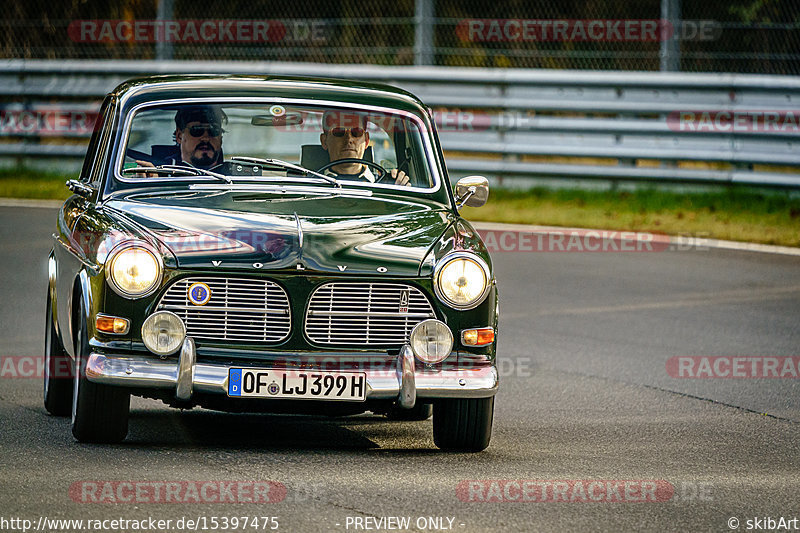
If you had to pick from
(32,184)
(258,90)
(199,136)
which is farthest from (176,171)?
(32,184)

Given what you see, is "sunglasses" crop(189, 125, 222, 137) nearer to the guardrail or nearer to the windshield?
the windshield

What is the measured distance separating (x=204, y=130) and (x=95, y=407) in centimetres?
171

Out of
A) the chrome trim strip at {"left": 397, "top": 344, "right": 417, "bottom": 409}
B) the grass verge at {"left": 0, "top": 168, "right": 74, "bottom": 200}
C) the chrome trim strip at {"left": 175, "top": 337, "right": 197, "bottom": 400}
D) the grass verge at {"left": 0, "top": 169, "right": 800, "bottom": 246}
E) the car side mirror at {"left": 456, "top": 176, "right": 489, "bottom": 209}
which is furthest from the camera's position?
the grass verge at {"left": 0, "top": 168, "right": 74, "bottom": 200}

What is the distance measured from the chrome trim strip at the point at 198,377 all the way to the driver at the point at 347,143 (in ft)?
5.12

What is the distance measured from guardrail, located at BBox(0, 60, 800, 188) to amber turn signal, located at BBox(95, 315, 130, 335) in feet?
35.5

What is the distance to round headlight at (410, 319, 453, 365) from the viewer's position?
619 cm

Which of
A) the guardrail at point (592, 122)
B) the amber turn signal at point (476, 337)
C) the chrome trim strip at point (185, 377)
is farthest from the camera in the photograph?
the guardrail at point (592, 122)

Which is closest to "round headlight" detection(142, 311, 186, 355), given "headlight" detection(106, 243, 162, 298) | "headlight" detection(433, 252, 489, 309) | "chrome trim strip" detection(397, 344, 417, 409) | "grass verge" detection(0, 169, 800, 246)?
"headlight" detection(106, 243, 162, 298)

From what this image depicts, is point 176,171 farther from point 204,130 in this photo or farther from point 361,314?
point 361,314

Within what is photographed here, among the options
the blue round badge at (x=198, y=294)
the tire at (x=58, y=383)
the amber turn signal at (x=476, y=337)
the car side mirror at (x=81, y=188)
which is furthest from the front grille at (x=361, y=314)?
the car side mirror at (x=81, y=188)

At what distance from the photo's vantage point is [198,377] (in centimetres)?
598

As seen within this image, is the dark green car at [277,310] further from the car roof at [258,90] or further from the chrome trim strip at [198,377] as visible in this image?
the car roof at [258,90]

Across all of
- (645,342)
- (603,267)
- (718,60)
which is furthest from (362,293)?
(718,60)

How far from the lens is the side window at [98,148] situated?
294 inches
